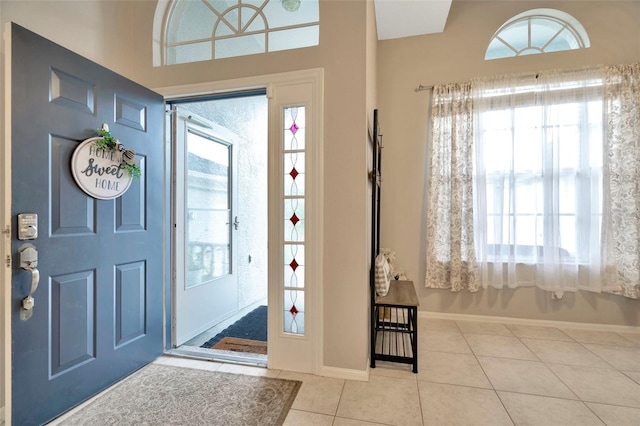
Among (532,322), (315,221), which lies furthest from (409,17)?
(532,322)

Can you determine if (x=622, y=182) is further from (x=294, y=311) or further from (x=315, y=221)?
(x=294, y=311)

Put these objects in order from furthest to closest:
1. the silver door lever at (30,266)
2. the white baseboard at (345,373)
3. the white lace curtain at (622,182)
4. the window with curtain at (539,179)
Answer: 1. the window with curtain at (539,179)
2. the white lace curtain at (622,182)
3. the white baseboard at (345,373)
4. the silver door lever at (30,266)

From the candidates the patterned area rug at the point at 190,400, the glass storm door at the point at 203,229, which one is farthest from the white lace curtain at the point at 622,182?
the glass storm door at the point at 203,229

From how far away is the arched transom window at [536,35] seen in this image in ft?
9.98

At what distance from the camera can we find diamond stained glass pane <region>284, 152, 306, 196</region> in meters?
2.11

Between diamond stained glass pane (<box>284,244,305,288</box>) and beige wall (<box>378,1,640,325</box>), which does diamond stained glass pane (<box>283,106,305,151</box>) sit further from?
beige wall (<box>378,1,640,325</box>)

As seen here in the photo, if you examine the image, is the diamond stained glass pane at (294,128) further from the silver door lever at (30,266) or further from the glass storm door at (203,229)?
the silver door lever at (30,266)

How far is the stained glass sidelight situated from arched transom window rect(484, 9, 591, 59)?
259 cm

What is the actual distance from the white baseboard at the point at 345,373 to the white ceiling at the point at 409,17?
3.25 metres

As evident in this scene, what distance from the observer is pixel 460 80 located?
3186mm

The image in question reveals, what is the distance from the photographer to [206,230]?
3.02 m

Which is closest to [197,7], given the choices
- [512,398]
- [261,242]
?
[261,242]

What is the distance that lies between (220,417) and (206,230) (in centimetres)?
183

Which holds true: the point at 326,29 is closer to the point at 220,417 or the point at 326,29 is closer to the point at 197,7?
the point at 197,7
